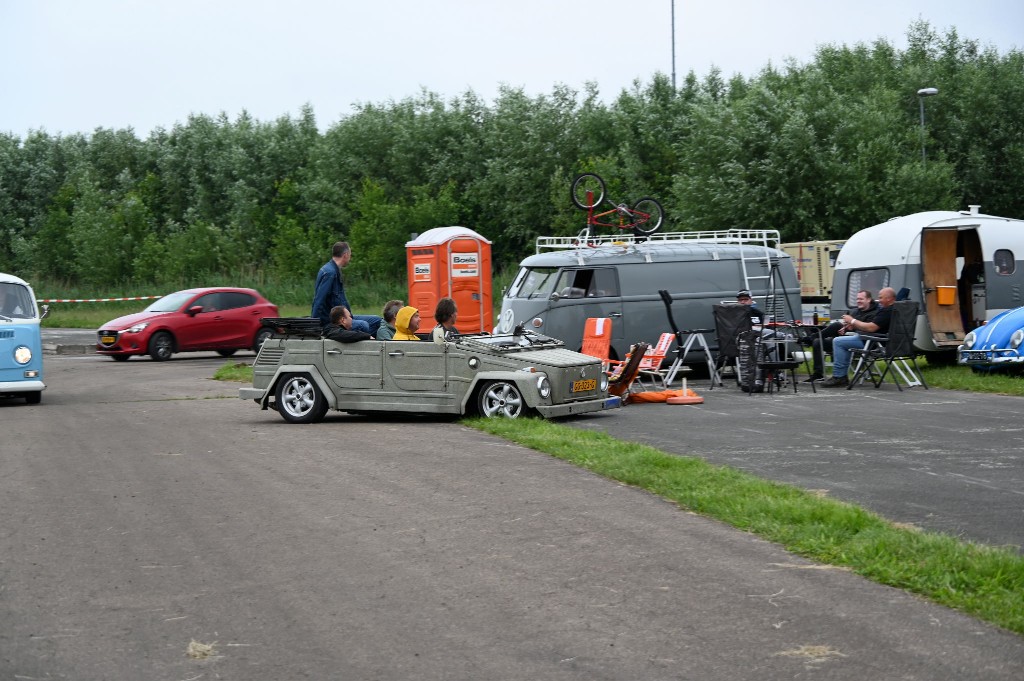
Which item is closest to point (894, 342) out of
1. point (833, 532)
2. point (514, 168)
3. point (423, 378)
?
point (423, 378)

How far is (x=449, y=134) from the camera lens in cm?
6322

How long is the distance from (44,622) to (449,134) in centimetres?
5825

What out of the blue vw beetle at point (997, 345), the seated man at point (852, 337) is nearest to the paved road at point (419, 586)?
the seated man at point (852, 337)

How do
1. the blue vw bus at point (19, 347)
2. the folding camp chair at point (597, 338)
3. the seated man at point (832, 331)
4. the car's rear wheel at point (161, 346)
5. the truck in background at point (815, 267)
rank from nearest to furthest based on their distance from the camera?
1. the blue vw bus at point (19, 347)
2. the folding camp chair at point (597, 338)
3. the seated man at point (832, 331)
4. the car's rear wheel at point (161, 346)
5. the truck in background at point (815, 267)

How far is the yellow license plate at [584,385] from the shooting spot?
14805mm

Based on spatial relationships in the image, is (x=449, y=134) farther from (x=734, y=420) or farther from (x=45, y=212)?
(x=734, y=420)

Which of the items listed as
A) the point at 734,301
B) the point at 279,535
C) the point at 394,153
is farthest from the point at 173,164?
the point at 279,535

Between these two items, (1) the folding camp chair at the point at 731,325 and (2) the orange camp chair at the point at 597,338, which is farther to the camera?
(2) the orange camp chair at the point at 597,338

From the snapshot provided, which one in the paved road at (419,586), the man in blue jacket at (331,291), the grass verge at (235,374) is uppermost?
the man in blue jacket at (331,291)

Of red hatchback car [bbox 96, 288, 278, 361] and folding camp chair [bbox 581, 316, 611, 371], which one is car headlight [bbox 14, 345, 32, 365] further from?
red hatchback car [bbox 96, 288, 278, 361]

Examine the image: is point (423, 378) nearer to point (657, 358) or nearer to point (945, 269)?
point (657, 358)

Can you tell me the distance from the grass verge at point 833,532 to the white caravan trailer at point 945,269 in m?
12.4

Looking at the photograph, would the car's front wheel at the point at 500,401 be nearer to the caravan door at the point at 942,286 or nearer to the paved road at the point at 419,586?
the paved road at the point at 419,586

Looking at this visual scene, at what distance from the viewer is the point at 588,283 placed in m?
21.1
